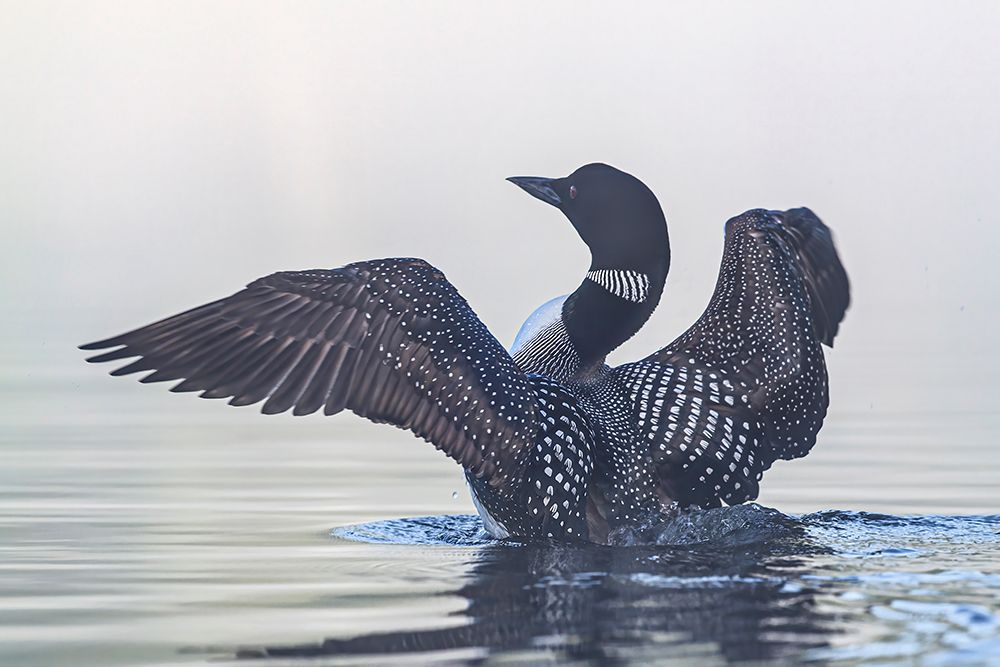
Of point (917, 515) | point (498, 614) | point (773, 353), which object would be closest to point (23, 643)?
point (498, 614)

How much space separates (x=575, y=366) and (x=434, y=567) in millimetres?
1318

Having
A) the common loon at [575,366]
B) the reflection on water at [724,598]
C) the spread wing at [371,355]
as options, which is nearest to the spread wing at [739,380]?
the common loon at [575,366]

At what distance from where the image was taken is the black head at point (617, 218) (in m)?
6.20

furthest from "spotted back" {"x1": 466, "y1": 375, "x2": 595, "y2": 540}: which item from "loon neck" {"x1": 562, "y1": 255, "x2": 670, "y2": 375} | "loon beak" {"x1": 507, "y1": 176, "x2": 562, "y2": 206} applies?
"loon beak" {"x1": 507, "y1": 176, "x2": 562, "y2": 206}

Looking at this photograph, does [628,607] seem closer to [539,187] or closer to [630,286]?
[630,286]

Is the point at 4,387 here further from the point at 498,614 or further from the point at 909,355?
the point at 498,614

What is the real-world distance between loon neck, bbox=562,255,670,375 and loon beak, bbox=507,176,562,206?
46 cm

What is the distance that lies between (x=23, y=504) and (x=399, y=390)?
1.79m

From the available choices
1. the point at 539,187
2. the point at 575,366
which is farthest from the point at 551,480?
the point at 539,187

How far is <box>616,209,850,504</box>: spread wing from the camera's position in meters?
5.73

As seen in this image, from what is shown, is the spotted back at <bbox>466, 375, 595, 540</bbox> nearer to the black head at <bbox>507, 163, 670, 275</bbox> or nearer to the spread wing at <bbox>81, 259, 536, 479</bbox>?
the spread wing at <bbox>81, 259, 536, 479</bbox>

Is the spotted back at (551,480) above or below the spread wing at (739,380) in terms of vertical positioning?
below

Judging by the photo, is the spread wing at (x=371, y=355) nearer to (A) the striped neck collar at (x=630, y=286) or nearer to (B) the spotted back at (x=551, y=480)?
(B) the spotted back at (x=551, y=480)

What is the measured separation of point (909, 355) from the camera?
14430mm
